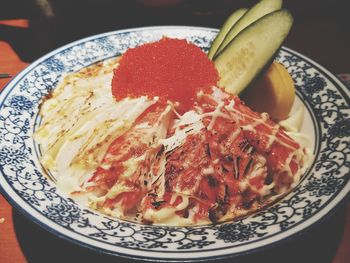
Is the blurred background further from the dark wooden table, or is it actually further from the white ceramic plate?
the white ceramic plate

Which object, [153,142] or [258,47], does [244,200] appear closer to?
[153,142]

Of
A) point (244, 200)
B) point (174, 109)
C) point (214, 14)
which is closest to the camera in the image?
point (244, 200)

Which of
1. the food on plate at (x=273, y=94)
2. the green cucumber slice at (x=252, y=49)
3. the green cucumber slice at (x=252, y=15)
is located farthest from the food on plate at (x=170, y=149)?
the green cucumber slice at (x=252, y=15)

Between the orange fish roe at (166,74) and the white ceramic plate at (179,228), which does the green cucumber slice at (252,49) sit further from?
the white ceramic plate at (179,228)

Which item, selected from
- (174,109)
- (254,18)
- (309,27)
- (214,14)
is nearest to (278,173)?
(174,109)

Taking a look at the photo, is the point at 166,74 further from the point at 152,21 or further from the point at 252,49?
the point at 152,21
